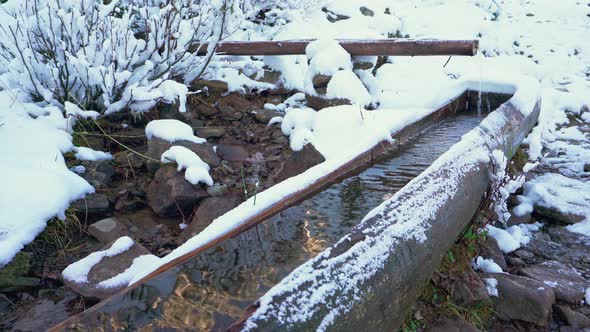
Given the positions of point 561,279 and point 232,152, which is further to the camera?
point 232,152

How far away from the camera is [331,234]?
2311 mm

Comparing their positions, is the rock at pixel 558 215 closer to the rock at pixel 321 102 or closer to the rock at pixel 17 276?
the rock at pixel 321 102

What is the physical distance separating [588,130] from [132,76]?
15.1 feet

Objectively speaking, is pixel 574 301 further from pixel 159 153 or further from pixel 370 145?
pixel 159 153

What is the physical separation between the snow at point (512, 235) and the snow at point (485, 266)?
321 mm

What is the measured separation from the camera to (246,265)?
77.5 inches

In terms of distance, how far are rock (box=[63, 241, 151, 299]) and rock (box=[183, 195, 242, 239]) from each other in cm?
48

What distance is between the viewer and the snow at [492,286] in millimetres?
2420

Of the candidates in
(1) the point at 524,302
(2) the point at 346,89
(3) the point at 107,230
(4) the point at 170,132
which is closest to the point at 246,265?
(3) the point at 107,230

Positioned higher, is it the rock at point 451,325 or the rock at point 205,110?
the rock at point 205,110

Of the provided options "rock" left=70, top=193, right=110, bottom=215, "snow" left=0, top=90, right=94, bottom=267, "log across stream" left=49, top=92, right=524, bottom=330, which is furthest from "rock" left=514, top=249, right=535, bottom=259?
"snow" left=0, top=90, right=94, bottom=267

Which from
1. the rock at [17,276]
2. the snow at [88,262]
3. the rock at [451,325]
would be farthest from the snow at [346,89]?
the rock at [17,276]

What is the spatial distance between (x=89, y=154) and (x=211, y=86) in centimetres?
162

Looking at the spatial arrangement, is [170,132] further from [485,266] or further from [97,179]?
[485,266]
